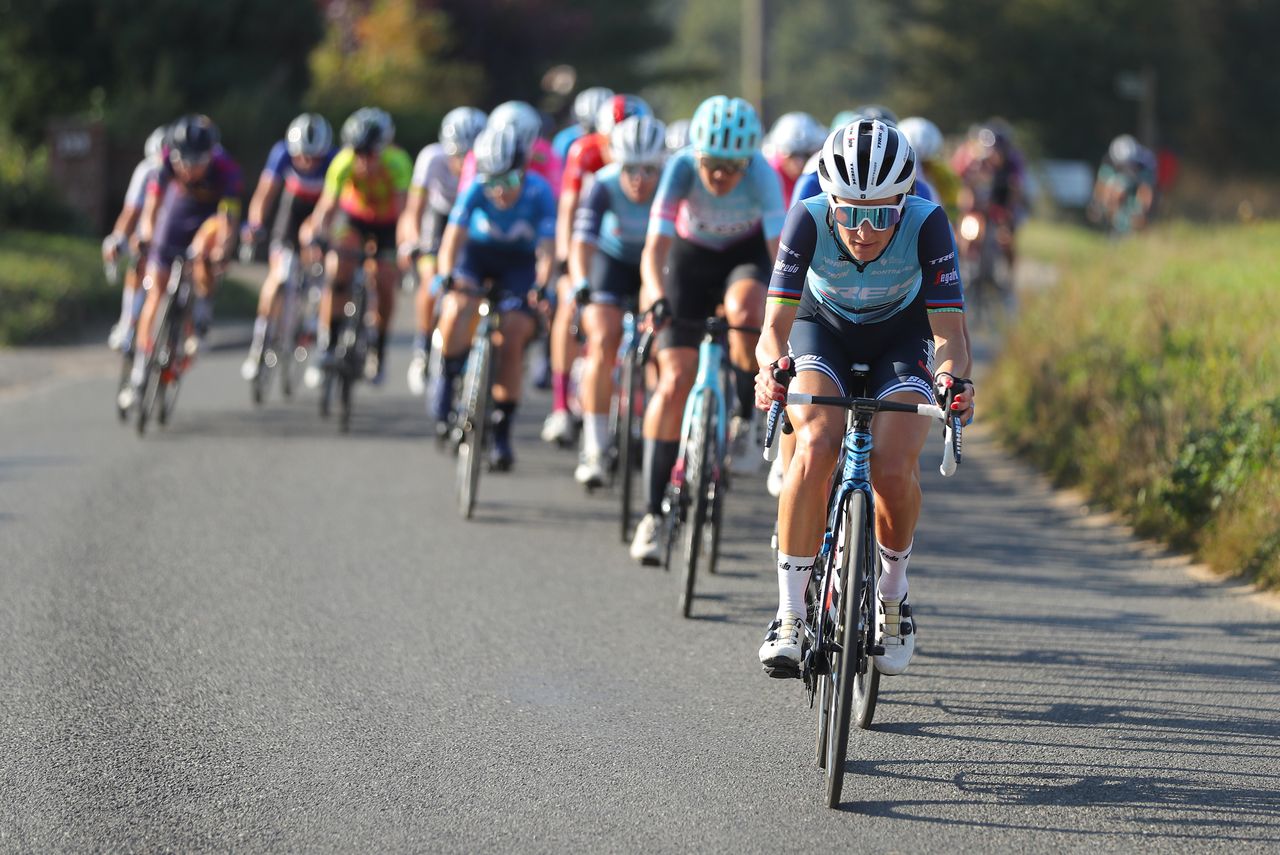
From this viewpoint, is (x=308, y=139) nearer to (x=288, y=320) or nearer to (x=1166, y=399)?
(x=288, y=320)

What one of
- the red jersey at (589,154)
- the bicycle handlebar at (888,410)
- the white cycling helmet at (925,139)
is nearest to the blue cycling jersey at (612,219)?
the red jersey at (589,154)

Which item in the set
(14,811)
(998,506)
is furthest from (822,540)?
(998,506)

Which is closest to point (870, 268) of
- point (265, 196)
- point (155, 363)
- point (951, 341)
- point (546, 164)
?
point (951, 341)

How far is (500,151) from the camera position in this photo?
33.4 ft

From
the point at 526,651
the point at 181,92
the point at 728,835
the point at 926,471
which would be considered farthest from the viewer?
the point at 181,92

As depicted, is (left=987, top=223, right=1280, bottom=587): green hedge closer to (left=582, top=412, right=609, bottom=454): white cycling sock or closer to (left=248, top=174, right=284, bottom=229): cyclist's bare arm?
(left=582, top=412, right=609, bottom=454): white cycling sock

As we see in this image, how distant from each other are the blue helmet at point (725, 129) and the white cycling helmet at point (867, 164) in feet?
7.91

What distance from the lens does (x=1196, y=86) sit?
5612 cm

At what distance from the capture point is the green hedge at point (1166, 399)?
8.78 metres

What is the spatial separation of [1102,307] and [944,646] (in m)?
7.21

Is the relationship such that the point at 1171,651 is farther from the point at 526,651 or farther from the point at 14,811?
the point at 14,811

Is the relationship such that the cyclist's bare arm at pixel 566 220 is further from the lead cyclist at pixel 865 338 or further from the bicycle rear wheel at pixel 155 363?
the lead cyclist at pixel 865 338

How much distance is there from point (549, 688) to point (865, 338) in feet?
5.66

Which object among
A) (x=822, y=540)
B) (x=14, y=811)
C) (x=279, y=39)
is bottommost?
(x=14, y=811)
